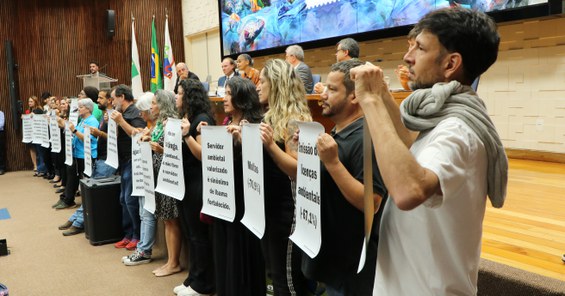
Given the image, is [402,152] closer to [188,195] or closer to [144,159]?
[188,195]

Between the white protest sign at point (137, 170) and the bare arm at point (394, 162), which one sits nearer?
the bare arm at point (394, 162)

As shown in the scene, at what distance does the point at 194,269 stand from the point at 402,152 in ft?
8.86

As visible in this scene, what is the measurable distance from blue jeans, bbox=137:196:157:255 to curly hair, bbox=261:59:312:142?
2095 millimetres

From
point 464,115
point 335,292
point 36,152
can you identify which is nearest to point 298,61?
point 335,292

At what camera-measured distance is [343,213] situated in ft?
6.36

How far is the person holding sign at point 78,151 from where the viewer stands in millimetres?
5559

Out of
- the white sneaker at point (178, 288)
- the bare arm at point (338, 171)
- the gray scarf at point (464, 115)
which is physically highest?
the gray scarf at point (464, 115)

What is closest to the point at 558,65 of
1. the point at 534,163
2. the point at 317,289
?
the point at 534,163

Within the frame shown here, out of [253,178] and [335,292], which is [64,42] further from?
[335,292]

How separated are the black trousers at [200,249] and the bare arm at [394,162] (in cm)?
238

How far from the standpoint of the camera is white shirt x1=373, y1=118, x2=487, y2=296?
3.71ft

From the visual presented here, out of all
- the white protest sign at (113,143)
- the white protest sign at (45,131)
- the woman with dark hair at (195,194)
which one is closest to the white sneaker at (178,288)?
the woman with dark hair at (195,194)

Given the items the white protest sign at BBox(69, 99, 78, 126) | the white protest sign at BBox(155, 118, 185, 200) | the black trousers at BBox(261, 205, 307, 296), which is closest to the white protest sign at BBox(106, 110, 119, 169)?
the white protest sign at BBox(155, 118, 185, 200)

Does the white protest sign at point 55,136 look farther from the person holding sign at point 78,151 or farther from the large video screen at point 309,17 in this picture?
the large video screen at point 309,17
